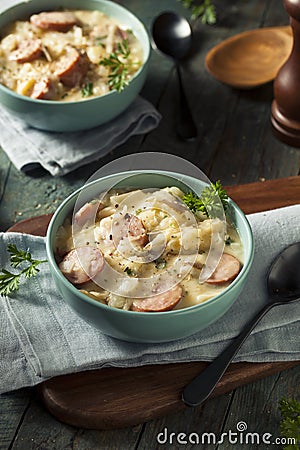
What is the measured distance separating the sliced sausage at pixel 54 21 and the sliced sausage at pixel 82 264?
1.11m

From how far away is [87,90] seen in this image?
2373mm

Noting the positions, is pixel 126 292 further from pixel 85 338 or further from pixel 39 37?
pixel 39 37

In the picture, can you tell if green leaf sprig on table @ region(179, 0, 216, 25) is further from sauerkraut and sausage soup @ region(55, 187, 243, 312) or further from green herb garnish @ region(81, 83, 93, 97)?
sauerkraut and sausage soup @ region(55, 187, 243, 312)

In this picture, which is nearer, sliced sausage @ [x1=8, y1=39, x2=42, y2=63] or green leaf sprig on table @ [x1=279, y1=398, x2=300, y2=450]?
green leaf sprig on table @ [x1=279, y1=398, x2=300, y2=450]

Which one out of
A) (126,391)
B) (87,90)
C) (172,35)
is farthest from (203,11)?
(126,391)

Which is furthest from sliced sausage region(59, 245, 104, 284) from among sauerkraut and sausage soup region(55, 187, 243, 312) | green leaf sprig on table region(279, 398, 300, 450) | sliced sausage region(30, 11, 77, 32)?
sliced sausage region(30, 11, 77, 32)

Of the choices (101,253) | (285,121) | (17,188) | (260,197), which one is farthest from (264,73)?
(101,253)

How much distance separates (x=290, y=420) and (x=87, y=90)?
1.25 metres

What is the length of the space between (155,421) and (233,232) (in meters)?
0.48

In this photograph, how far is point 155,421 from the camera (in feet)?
5.49

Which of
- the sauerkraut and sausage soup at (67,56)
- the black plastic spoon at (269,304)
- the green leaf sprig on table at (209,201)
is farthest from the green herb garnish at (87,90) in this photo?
the black plastic spoon at (269,304)

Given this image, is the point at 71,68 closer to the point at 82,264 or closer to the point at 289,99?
the point at 289,99

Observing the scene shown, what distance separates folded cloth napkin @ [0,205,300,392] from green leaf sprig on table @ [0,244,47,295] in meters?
0.03

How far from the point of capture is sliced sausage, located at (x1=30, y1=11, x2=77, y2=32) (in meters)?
2.54
